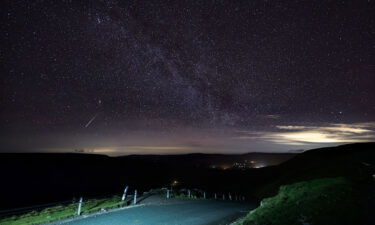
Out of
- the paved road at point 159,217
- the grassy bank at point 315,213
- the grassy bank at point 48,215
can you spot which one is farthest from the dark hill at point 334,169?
the grassy bank at point 48,215

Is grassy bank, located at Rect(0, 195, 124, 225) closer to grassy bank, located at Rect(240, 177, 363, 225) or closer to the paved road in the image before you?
the paved road

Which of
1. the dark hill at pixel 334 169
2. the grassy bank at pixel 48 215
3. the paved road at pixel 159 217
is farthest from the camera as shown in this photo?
the dark hill at pixel 334 169

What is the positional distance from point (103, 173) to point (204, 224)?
142 m

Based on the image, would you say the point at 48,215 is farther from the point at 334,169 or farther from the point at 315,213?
the point at 334,169

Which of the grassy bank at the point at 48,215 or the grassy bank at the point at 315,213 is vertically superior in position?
the grassy bank at the point at 315,213

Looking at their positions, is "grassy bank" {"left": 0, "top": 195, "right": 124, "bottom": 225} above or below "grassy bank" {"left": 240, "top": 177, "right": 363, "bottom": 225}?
below

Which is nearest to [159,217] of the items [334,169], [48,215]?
[48,215]

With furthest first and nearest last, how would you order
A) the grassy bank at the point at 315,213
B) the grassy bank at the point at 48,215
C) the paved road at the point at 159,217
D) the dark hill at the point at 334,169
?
1. the dark hill at the point at 334,169
2. the grassy bank at the point at 48,215
3. the paved road at the point at 159,217
4. the grassy bank at the point at 315,213

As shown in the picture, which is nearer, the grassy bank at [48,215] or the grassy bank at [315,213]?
the grassy bank at [315,213]

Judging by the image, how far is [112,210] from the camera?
54.1ft

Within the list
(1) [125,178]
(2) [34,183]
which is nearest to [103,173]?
(1) [125,178]

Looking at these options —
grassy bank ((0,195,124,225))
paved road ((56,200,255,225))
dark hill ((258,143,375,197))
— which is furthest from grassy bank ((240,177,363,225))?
dark hill ((258,143,375,197))

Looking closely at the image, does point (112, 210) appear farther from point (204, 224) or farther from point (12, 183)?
point (12, 183)

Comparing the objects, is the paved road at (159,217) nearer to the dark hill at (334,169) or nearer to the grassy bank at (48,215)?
the grassy bank at (48,215)
